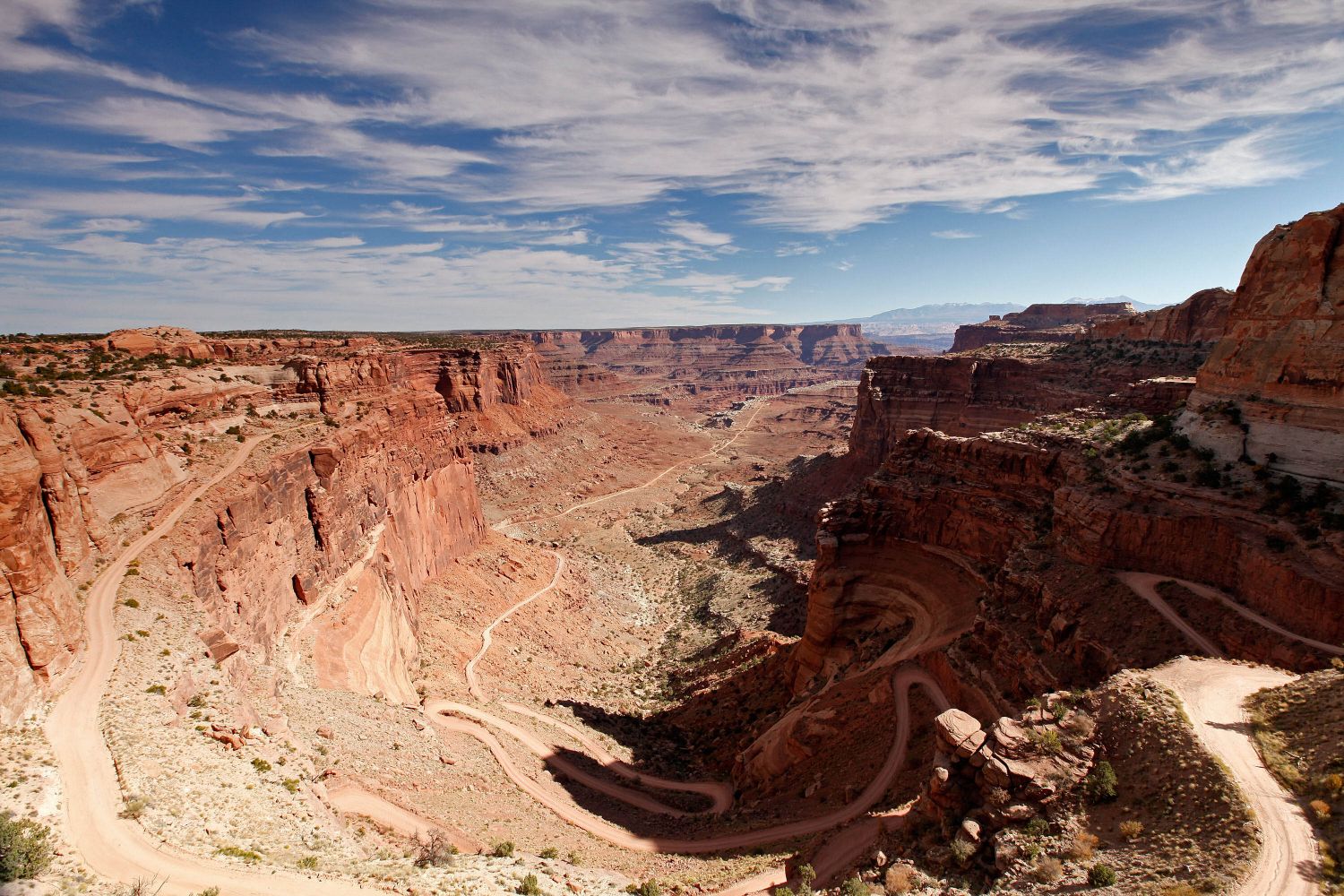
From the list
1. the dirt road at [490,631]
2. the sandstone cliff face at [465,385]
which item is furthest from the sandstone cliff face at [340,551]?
the dirt road at [490,631]

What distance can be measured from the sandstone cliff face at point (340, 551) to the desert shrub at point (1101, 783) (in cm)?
2774

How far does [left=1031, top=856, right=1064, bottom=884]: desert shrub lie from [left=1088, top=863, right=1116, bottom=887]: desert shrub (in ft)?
1.78

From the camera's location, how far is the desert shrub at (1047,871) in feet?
42.5

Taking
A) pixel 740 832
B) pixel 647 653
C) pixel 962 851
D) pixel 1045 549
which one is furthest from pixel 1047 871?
pixel 647 653

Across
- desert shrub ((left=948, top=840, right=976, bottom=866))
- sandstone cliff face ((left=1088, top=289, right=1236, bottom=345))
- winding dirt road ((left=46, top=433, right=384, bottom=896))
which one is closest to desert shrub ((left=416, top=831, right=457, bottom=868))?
winding dirt road ((left=46, top=433, right=384, bottom=896))

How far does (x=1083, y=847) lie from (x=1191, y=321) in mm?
74087

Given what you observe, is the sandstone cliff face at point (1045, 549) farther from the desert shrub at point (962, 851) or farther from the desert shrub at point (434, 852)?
the desert shrub at point (434, 852)

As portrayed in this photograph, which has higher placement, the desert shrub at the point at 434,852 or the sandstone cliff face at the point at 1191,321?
the sandstone cliff face at the point at 1191,321

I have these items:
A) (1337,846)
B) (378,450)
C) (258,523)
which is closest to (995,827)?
(1337,846)

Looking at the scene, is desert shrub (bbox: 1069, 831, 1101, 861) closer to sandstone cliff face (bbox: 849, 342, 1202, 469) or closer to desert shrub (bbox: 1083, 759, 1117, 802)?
desert shrub (bbox: 1083, 759, 1117, 802)

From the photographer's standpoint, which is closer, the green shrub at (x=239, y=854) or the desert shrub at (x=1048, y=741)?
the green shrub at (x=239, y=854)

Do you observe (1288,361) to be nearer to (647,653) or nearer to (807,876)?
(807,876)

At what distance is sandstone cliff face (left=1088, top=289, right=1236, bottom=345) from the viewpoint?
63.8 m

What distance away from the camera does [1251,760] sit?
1416 cm
